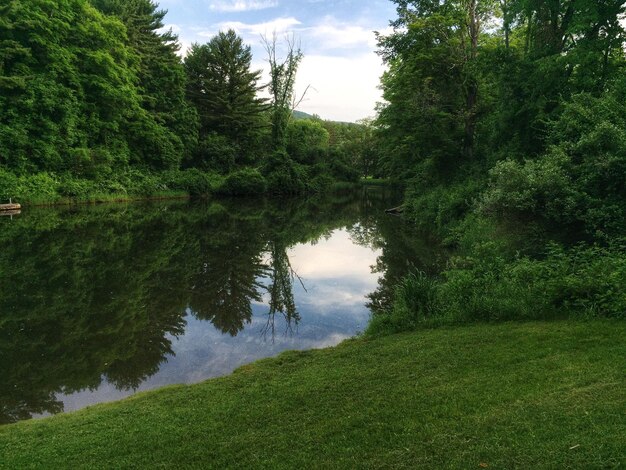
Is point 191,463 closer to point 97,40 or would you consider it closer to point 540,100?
point 540,100

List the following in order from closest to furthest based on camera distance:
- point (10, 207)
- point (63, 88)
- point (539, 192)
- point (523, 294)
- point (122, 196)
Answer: point (523, 294) < point (539, 192) < point (10, 207) < point (63, 88) < point (122, 196)

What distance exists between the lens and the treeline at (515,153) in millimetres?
7191

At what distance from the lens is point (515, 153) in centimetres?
1559

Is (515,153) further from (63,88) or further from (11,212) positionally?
(63,88)

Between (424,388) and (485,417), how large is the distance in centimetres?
87

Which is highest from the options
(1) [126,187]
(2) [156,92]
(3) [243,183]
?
(2) [156,92]

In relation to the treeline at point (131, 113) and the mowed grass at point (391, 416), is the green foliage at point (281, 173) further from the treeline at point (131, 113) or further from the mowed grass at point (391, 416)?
the mowed grass at point (391, 416)

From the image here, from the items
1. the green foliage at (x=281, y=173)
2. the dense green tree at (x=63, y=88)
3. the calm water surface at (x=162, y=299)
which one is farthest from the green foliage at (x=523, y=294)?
the green foliage at (x=281, y=173)

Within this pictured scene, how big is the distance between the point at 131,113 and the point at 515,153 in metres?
36.0

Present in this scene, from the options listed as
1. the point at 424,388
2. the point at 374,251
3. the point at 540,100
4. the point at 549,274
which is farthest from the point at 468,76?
the point at 424,388

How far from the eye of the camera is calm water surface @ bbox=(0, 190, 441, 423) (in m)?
6.75

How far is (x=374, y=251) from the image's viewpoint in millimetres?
17609

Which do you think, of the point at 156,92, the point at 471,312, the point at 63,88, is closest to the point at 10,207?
the point at 63,88

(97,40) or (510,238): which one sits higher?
(97,40)
